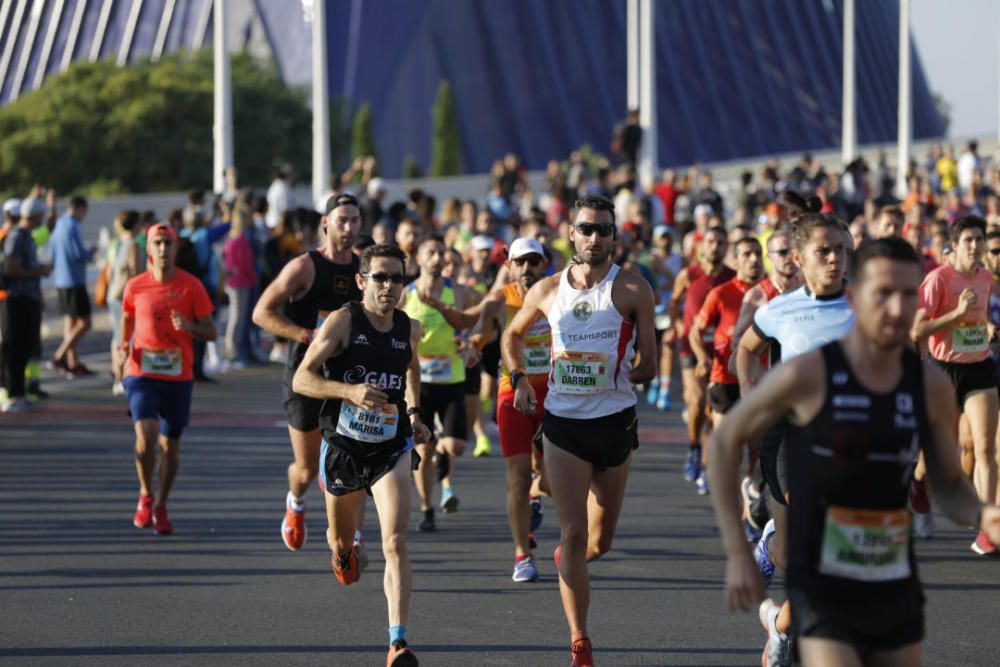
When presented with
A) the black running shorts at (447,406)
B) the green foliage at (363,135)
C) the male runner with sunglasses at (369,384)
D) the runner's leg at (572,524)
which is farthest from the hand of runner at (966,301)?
the green foliage at (363,135)

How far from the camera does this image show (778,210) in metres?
18.4

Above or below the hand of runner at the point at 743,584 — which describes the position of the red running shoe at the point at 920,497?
below

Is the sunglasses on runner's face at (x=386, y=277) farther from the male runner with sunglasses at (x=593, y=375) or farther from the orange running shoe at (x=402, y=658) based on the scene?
the orange running shoe at (x=402, y=658)

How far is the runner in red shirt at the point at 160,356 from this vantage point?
9.63 metres

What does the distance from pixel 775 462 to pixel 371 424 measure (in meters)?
1.69

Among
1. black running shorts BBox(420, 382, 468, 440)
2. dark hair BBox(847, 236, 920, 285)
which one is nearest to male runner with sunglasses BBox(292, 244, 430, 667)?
dark hair BBox(847, 236, 920, 285)

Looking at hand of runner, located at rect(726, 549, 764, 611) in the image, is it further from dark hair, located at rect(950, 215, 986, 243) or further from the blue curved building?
the blue curved building

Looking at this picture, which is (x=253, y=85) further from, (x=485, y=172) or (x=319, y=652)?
(x=319, y=652)

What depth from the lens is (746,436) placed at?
4.37m

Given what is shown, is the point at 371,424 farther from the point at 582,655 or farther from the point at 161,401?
the point at 161,401

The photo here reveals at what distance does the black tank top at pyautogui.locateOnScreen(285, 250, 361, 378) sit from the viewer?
880 cm

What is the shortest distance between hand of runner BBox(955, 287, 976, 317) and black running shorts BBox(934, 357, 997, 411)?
2.44ft

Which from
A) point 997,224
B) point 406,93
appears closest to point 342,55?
point 406,93

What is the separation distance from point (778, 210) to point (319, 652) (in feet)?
40.9
